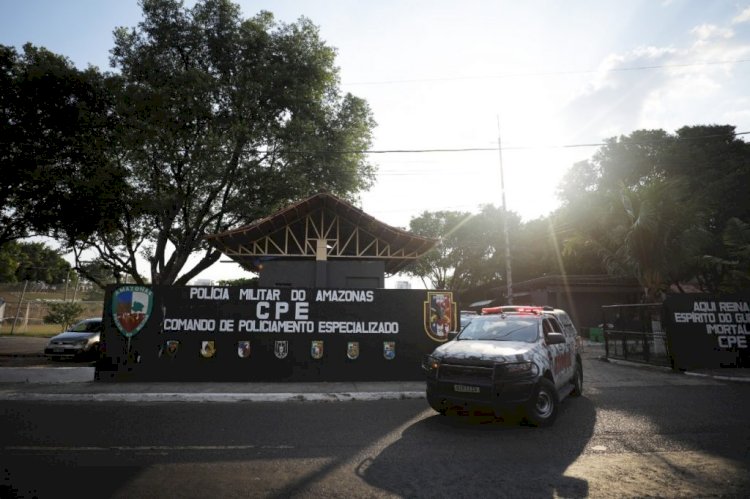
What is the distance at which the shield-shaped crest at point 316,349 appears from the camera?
38.1ft

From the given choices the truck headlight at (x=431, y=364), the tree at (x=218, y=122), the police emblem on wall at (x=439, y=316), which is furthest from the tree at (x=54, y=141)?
the truck headlight at (x=431, y=364)

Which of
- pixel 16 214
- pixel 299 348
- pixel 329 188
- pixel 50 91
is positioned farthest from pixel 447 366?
pixel 16 214

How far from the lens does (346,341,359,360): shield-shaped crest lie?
11734 mm

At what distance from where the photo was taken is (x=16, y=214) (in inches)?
831

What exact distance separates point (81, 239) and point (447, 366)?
23.4m

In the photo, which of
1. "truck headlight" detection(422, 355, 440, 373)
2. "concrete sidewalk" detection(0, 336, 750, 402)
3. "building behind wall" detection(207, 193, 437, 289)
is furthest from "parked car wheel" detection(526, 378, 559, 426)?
"building behind wall" detection(207, 193, 437, 289)

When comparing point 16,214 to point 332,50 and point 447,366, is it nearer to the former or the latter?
point 332,50

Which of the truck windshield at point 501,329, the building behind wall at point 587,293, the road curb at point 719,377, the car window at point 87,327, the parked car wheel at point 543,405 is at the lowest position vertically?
the road curb at point 719,377

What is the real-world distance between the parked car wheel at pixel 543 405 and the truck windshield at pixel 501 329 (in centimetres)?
92

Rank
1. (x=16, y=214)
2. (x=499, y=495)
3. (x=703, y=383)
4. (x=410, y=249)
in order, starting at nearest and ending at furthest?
(x=499, y=495) < (x=703, y=383) < (x=410, y=249) < (x=16, y=214)

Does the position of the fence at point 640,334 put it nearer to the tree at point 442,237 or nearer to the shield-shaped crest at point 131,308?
the shield-shaped crest at point 131,308

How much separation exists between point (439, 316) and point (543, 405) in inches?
205

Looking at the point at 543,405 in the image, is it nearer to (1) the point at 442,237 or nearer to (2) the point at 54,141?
(2) the point at 54,141

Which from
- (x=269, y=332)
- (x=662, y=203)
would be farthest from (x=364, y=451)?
(x=662, y=203)
